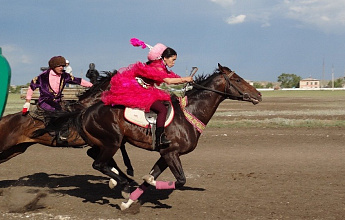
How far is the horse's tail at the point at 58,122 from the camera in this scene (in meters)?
→ 7.21

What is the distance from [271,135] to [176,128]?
9.99 m

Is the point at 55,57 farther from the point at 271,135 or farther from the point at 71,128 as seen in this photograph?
the point at 271,135

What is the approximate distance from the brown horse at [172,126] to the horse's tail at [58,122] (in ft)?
0.22

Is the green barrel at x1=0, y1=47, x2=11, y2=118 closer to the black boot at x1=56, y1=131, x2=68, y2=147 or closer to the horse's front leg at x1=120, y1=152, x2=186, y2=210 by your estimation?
the horse's front leg at x1=120, y1=152, x2=186, y2=210

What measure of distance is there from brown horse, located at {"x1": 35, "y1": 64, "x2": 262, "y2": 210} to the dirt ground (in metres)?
0.63

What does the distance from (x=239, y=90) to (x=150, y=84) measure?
4.55 feet

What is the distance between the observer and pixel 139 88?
262 inches

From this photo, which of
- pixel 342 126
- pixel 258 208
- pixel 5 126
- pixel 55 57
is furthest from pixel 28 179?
pixel 342 126

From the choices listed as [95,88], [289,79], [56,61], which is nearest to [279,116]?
[95,88]


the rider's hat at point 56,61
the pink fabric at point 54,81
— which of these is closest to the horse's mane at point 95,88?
the pink fabric at point 54,81

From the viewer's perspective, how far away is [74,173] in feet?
32.6

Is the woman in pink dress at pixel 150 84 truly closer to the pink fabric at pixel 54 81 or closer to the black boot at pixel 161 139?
the black boot at pixel 161 139

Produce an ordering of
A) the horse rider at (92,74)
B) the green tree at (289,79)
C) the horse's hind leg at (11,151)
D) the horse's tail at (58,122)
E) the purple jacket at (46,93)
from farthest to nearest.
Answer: the green tree at (289,79) < the horse rider at (92,74) < the purple jacket at (46,93) < the horse's hind leg at (11,151) < the horse's tail at (58,122)

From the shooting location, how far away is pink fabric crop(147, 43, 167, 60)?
6.65m
